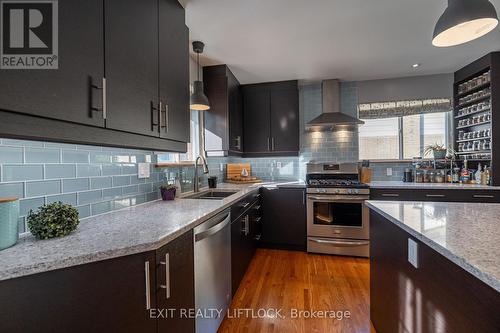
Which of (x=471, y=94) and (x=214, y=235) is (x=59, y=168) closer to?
(x=214, y=235)

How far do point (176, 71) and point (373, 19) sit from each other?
1743 mm

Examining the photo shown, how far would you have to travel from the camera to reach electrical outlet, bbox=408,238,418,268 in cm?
100

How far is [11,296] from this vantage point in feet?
2.10

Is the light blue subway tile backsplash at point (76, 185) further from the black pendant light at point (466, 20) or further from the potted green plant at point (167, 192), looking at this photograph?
the black pendant light at point (466, 20)

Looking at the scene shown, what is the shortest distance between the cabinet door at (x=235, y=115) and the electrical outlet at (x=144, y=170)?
1.32 metres

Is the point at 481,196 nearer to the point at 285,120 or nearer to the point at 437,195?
the point at 437,195

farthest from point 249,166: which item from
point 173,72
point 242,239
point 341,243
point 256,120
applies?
point 173,72

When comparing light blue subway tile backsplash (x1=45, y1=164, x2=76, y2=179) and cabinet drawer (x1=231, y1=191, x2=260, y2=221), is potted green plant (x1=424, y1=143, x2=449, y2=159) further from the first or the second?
light blue subway tile backsplash (x1=45, y1=164, x2=76, y2=179)

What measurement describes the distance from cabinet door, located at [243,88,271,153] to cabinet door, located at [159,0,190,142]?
1.76m

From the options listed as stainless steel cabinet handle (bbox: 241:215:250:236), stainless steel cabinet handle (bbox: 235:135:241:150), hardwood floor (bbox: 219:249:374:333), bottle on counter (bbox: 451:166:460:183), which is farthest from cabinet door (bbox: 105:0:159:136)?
bottle on counter (bbox: 451:166:460:183)

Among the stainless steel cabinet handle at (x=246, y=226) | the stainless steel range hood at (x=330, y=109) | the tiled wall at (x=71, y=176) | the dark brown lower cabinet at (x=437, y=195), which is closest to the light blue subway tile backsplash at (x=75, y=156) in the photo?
the tiled wall at (x=71, y=176)

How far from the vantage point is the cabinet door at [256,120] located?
339 centimetres

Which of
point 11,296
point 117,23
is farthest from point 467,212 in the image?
point 117,23

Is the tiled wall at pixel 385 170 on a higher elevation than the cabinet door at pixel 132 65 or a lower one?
lower
